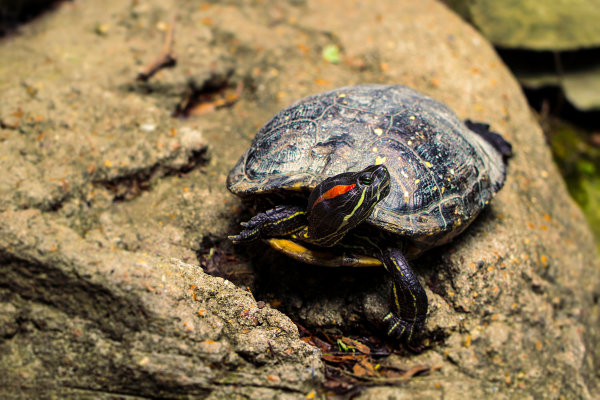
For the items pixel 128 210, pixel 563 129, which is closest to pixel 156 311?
pixel 128 210

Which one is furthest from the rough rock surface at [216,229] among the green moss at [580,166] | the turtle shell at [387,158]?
the green moss at [580,166]

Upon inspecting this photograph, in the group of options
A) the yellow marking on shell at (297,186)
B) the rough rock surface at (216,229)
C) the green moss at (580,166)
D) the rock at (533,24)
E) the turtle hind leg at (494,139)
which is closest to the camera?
the rough rock surface at (216,229)

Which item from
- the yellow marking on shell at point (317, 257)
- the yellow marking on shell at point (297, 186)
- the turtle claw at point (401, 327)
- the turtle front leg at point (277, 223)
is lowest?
the turtle claw at point (401, 327)

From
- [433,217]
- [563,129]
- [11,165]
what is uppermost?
→ [433,217]

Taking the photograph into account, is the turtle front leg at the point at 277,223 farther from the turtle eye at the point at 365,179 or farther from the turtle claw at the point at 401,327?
the turtle claw at the point at 401,327

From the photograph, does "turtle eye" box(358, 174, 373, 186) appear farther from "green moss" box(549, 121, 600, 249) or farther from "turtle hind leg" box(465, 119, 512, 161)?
"green moss" box(549, 121, 600, 249)

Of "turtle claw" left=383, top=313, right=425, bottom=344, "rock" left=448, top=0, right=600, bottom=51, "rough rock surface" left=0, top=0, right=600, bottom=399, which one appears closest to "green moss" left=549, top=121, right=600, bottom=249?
"rock" left=448, top=0, right=600, bottom=51

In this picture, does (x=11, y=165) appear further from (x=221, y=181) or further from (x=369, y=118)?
(x=369, y=118)
